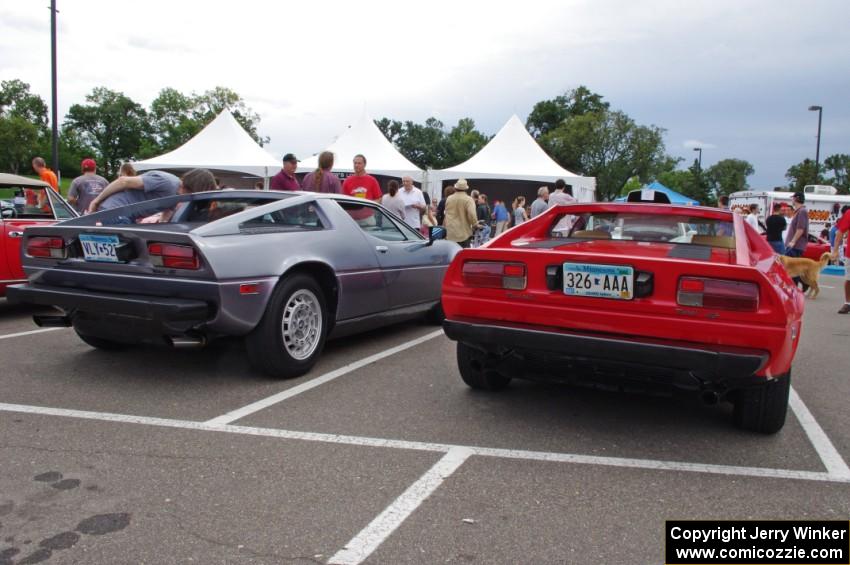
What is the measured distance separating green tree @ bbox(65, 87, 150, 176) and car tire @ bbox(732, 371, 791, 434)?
8717cm

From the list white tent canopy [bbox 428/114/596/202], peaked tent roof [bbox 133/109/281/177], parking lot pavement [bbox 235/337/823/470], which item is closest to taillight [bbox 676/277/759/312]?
parking lot pavement [bbox 235/337/823/470]

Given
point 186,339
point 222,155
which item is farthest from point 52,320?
Result: point 222,155

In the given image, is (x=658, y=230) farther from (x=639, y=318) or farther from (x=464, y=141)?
(x=464, y=141)

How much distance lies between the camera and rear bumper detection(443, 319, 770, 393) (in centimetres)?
305

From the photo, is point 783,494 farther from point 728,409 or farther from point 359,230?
point 359,230

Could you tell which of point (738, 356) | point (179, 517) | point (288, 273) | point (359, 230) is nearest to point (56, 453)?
point (179, 517)

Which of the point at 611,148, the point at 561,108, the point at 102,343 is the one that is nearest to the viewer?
the point at 102,343

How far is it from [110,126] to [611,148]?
61.7 meters

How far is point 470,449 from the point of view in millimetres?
3277

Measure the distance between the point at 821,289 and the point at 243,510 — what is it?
13.7 m

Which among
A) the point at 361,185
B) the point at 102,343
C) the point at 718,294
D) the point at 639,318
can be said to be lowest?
the point at 102,343

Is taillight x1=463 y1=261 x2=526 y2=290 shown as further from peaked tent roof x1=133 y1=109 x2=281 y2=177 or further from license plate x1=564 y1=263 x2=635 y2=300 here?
peaked tent roof x1=133 y1=109 x2=281 y2=177

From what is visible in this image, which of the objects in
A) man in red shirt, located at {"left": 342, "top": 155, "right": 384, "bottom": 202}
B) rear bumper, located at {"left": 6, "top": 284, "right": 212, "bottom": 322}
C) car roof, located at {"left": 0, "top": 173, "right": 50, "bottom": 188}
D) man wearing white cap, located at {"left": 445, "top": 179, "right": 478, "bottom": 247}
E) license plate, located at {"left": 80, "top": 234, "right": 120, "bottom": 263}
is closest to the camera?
rear bumper, located at {"left": 6, "top": 284, "right": 212, "bottom": 322}
